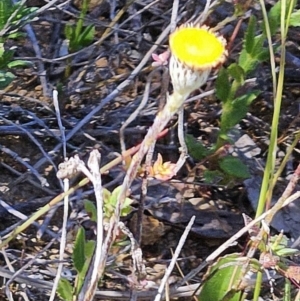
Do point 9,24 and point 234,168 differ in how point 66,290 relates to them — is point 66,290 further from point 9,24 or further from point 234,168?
point 9,24

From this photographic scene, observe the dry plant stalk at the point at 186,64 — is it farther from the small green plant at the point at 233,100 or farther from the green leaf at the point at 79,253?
the small green plant at the point at 233,100

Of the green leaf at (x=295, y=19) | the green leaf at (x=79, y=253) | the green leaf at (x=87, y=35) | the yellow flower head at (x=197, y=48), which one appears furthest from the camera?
the green leaf at (x=87, y=35)

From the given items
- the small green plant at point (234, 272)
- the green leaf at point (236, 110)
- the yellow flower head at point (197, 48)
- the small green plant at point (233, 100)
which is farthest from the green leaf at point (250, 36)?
the yellow flower head at point (197, 48)

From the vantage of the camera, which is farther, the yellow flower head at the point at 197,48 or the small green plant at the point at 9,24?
the small green plant at the point at 9,24

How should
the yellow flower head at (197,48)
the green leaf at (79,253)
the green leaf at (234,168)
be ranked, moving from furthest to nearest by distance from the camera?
the green leaf at (234,168), the green leaf at (79,253), the yellow flower head at (197,48)

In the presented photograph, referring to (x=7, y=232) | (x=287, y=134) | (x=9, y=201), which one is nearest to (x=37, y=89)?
(x=9, y=201)

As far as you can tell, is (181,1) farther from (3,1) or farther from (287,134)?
(3,1)

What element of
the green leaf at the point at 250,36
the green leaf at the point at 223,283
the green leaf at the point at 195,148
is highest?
the green leaf at the point at 250,36
